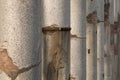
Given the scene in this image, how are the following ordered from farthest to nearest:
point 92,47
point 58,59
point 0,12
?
point 92,47
point 58,59
point 0,12

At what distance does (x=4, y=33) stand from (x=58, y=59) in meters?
1.75

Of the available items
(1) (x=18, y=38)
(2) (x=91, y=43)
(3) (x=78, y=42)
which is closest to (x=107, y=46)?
(2) (x=91, y=43)

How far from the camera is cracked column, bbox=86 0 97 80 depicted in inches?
291

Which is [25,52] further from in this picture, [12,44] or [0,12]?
[0,12]

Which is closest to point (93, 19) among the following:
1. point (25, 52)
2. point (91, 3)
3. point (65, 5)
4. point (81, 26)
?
point (91, 3)

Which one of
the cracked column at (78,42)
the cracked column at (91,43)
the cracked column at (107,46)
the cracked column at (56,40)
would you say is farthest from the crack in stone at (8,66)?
the cracked column at (107,46)

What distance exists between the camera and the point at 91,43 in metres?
7.38

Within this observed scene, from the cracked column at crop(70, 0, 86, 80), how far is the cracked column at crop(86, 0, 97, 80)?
1577mm

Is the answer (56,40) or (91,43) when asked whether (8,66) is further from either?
(91,43)

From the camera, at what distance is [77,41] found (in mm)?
5797

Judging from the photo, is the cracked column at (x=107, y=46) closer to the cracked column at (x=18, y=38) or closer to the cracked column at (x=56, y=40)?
the cracked column at (x=56, y=40)

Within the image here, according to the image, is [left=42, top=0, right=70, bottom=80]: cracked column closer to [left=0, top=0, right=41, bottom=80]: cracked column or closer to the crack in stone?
[left=0, top=0, right=41, bottom=80]: cracked column

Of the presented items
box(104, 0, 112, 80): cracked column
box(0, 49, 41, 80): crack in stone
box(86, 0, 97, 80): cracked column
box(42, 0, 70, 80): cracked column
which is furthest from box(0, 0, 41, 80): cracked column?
box(104, 0, 112, 80): cracked column

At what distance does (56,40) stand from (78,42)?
1845mm
